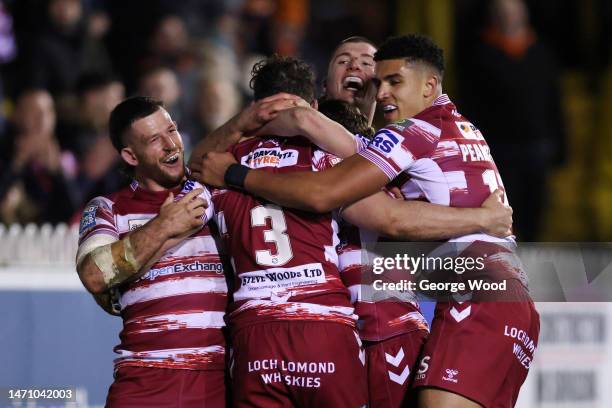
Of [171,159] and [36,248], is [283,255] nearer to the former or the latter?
[171,159]

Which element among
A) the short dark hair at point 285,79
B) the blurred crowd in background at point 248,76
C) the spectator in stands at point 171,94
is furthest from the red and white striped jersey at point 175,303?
the spectator in stands at point 171,94

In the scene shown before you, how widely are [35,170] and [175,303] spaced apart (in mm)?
4642

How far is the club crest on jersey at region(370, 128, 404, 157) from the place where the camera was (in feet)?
17.9

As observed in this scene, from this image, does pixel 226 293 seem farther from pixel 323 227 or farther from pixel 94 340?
pixel 94 340

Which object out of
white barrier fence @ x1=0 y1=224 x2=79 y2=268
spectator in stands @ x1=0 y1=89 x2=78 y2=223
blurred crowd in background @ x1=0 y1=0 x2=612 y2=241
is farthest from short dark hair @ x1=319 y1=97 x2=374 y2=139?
spectator in stands @ x1=0 y1=89 x2=78 y2=223

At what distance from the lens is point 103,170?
10320mm

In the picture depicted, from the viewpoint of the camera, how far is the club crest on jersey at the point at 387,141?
215 inches

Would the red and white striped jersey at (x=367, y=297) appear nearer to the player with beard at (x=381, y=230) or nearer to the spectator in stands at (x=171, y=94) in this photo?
the player with beard at (x=381, y=230)

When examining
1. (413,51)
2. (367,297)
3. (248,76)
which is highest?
(248,76)

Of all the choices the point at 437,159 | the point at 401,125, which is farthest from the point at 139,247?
the point at 437,159

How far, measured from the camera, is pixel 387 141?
5484mm

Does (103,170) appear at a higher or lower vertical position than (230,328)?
higher

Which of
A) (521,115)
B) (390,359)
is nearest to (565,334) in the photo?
(390,359)

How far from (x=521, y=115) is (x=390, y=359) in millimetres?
6473
